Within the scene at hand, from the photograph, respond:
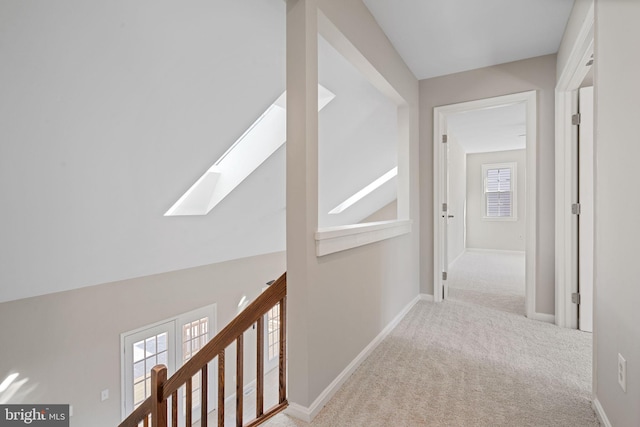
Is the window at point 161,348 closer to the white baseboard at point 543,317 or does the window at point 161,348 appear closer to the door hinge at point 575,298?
the white baseboard at point 543,317

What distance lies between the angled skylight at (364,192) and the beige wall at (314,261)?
324 cm

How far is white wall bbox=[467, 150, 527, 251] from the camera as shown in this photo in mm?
7340

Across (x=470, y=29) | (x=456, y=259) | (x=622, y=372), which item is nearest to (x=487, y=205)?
(x=456, y=259)

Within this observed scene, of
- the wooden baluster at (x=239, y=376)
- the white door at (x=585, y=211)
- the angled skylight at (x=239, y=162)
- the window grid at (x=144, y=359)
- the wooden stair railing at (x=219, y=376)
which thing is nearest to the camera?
the wooden stair railing at (x=219, y=376)

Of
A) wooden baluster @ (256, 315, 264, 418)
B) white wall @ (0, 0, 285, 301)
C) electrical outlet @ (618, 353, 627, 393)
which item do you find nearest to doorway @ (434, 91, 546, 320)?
white wall @ (0, 0, 285, 301)

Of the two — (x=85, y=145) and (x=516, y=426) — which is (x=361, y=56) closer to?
(x=85, y=145)

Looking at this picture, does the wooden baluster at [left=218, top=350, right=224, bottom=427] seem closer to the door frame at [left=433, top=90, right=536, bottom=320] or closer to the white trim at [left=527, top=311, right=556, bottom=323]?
the door frame at [left=433, top=90, right=536, bottom=320]

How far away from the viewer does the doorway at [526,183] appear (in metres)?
2.97

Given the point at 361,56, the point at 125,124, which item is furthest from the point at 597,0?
the point at 125,124

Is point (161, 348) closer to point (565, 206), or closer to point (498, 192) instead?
point (565, 206)

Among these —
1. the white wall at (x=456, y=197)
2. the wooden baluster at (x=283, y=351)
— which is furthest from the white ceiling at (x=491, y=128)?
the wooden baluster at (x=283, y=351)

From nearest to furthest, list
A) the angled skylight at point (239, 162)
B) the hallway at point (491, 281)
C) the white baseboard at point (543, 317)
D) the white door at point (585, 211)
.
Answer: the white door at point (585, 211)
the white baseboard at point (543, 317)
the angled skylight at point (239, 162)
the hallway at point (491, 281)

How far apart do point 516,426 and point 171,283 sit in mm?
3640

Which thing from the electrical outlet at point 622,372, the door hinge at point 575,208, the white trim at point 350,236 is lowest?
the electrical outlet at point 622,372
